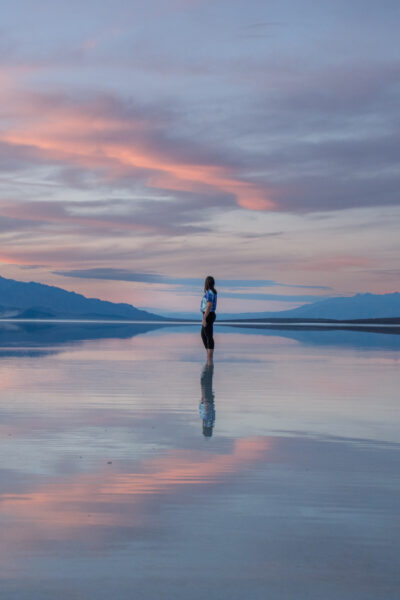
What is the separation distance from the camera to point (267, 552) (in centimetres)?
541

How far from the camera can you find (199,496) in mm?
6984

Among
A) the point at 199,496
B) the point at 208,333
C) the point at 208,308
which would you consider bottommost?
the point at 199,496

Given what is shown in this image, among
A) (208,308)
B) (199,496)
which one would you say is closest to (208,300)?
(208,308)

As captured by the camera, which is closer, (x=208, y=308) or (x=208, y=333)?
(x=208, y=333)

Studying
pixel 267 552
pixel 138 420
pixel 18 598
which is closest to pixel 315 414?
pixel 138 420

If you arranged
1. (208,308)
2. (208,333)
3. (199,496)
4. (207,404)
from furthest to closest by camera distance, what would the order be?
(208,308)
(208,333)
(207,404)
(199,496)

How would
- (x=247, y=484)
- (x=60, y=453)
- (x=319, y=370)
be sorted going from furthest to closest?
(x=319, y=370)
(x=60, y=453)
(x=247, y=484)

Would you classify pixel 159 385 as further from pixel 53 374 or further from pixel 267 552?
pixel 267 552

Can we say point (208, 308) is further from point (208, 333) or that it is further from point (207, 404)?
point (207, 404)

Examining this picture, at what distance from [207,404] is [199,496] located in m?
6.78

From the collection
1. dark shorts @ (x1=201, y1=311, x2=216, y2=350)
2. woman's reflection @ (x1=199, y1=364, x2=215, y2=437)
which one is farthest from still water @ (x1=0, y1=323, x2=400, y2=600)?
dark shorts @ (x1=201, y1=311, x2=216, y2=350)

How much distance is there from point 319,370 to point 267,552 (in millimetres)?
15995

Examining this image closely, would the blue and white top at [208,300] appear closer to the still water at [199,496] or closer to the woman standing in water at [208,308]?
the woman standing in water at [208,308]

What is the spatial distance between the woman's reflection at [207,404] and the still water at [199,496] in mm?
73
